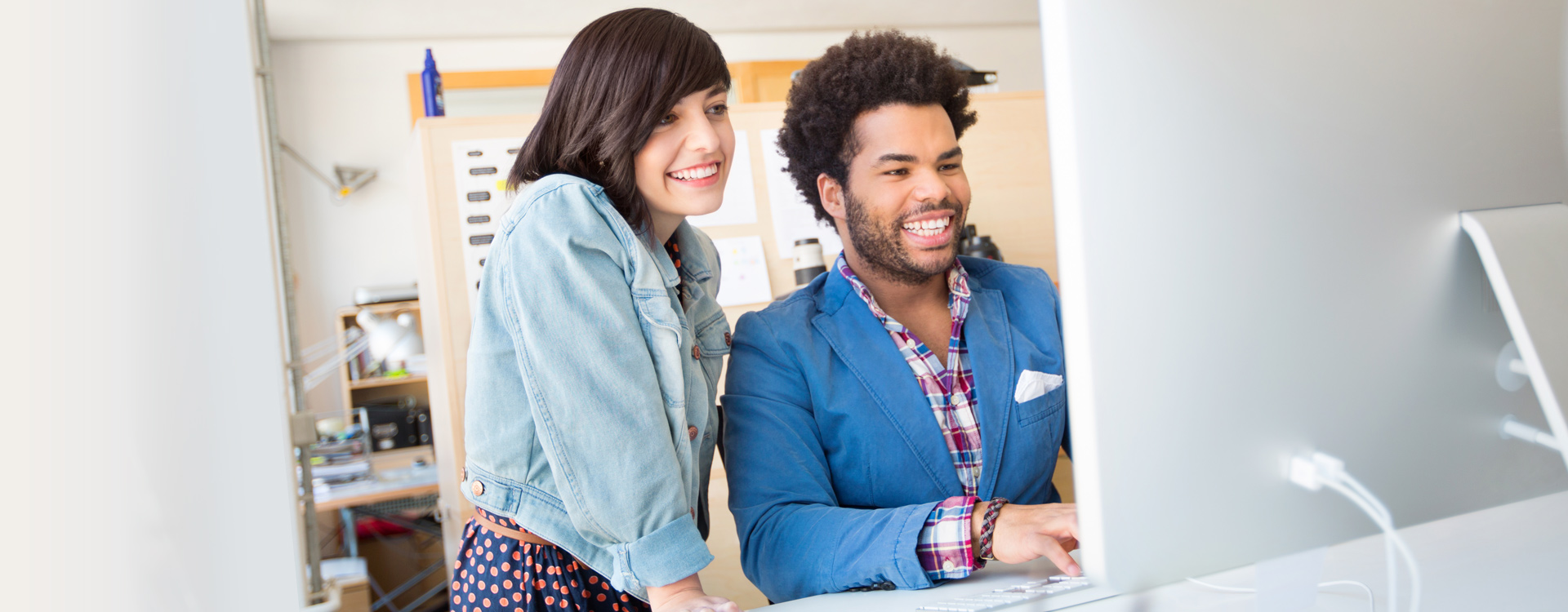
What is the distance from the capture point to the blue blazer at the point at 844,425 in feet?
3.09

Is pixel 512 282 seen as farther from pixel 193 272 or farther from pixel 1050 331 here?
pixel 1050 331

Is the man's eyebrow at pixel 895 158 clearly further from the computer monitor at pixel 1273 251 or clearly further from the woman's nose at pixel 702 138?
the computer monitor at pixel 1273 251

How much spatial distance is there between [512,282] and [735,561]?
4.53 feet

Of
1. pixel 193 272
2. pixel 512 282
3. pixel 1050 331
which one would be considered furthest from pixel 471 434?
pixel 1050 331

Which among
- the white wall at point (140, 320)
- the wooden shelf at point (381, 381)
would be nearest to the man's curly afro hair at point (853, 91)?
the white wall at point (140, 320)

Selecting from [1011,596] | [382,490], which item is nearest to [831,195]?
[1011,596]

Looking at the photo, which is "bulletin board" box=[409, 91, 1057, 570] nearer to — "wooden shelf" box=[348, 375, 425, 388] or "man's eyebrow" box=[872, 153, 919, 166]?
"man's eyebrow" box=[872, 153, 919, 166]

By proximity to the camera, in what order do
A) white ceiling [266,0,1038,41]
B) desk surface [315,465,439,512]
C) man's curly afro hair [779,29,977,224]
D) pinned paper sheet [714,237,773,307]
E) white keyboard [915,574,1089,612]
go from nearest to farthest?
1. white keyboard [915,574,1089,612]
2. man's curly afro hair [779,29,977,224]
3. pinned paper sheet [714,237,773,307]
4. desk surface [315,465,439,512]
5. white ceiling [266,0,1038,41]

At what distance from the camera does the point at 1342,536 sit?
0.47 m

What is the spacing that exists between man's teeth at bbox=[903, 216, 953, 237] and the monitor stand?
693 mm

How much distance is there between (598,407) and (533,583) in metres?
0.28

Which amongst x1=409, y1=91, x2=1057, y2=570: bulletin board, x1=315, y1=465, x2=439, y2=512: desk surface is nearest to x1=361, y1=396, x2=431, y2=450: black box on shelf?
x1=315, y1=465, x2=439, y2=512: desk surface

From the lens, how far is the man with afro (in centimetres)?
82

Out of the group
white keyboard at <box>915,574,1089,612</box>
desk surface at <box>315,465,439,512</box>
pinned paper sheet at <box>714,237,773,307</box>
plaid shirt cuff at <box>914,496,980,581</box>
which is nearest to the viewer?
white keyboard at <box>915,574,1089,612</box>
